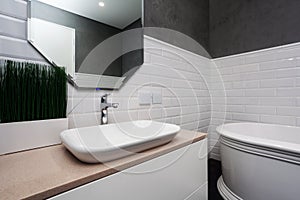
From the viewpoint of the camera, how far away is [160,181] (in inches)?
27.2

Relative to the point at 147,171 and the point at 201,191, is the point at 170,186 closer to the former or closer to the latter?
the point at 147,171

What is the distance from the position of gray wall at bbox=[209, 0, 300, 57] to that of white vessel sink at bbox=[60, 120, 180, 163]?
64.8 inches

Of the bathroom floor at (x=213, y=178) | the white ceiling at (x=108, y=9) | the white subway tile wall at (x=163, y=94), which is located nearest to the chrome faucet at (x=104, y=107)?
the white subway tile wall at (x=163, y=94)

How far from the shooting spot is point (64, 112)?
835 millimetres

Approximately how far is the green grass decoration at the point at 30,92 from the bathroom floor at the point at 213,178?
1433mm

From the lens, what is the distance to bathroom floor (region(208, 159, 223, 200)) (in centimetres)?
142

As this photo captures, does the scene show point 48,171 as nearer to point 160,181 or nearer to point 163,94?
point 160,181

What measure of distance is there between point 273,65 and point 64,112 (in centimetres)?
206

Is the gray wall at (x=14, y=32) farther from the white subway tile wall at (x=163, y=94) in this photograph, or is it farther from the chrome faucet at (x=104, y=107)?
the chrome faucet at (x=104, y=107)

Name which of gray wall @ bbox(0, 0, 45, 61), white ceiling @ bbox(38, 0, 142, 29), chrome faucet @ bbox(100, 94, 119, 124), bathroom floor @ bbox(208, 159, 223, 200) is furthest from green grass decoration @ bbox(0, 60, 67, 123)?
bathroom floor @ bbox(208, 159, 223, 200)

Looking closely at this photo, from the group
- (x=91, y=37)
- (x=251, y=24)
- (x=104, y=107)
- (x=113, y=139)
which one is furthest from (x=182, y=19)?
(x=113, y=139)

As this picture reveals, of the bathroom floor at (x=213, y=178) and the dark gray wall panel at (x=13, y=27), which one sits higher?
the dark gray wall panel at (x=13, y=27)

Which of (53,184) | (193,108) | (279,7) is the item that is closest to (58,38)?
(53,184)

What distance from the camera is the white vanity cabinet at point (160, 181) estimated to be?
19.6 inches
